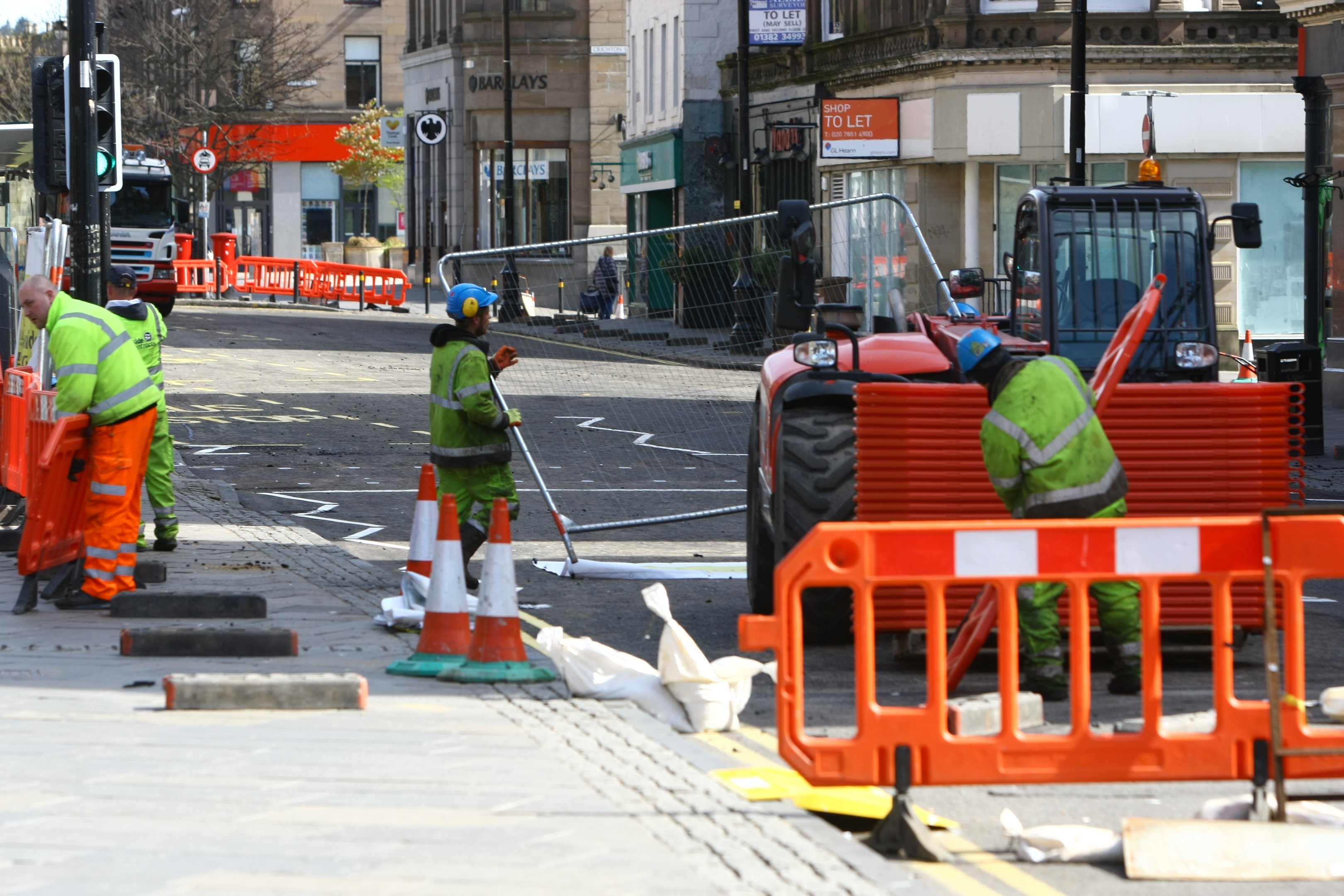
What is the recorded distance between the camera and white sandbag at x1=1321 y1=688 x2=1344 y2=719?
7.88 m

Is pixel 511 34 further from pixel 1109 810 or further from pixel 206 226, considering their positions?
pixel 1109 810

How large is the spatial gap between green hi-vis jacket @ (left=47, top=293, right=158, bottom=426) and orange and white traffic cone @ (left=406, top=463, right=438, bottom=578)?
5.32 feet

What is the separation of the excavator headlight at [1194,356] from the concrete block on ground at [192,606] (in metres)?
4.79

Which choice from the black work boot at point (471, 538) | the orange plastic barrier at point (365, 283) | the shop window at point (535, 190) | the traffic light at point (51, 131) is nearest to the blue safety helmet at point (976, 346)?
the black work boot at point (471, 538)

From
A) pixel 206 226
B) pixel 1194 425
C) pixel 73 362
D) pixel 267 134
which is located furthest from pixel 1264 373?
pixel 267 134

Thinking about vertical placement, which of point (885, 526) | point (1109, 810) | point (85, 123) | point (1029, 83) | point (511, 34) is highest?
point (511, 34)

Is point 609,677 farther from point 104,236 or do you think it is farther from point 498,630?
point 104,236

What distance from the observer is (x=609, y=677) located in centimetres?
834

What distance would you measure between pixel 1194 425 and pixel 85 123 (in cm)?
753

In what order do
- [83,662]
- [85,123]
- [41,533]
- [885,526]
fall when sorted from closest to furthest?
1. [885,526]
2. [83,662]
3. [41,533]
4. [85,123]

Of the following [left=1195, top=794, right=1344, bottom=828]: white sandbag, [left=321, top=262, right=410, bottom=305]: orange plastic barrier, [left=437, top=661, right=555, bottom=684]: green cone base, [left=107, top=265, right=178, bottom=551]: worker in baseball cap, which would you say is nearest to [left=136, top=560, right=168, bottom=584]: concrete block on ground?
[left=107, top=265, right=178, bottom=551]: worker in baseball cap

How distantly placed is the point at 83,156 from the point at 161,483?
216 centimetres

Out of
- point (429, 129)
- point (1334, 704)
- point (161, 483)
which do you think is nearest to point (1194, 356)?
point (1334, 704)

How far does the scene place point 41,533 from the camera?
34.8 feet
